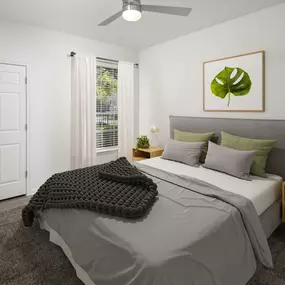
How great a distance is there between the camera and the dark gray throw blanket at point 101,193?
1747mm

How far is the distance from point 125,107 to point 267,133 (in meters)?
2.69

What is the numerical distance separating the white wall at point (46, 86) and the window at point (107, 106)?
54 cm

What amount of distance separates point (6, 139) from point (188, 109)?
2986 mm

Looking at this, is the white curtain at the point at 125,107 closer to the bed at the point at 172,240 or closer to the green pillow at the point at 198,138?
the green pillow at the point at 198,138

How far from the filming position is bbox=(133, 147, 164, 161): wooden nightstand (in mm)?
4273

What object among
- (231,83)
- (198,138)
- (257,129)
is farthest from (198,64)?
(257,129)

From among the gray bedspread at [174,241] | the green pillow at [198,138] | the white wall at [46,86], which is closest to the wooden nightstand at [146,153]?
the green pillow at [198,138]

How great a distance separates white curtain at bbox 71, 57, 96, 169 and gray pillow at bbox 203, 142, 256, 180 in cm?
224

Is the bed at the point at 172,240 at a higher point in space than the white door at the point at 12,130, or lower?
lower

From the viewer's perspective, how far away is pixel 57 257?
2166 mm

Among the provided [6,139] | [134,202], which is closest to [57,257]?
[134,202]

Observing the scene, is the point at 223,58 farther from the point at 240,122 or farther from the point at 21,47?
the point at 21,47

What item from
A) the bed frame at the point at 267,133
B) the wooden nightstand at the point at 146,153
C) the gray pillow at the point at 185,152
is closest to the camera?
the bed frame at the point at 267,133

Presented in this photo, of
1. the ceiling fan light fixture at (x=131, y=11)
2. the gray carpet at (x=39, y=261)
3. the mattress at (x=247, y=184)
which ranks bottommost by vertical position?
the gray carpet at (x=39, y=261)
